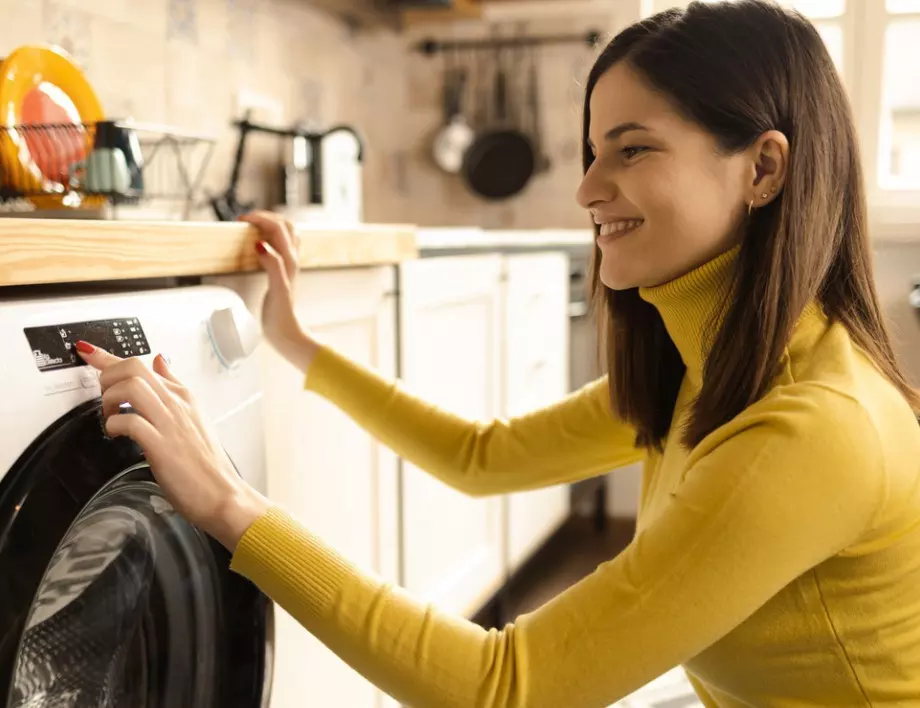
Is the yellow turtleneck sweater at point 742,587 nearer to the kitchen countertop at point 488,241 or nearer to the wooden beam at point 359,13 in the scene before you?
the kitchen countertop at point 488,241

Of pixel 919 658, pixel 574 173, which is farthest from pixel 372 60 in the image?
pixel 919 658

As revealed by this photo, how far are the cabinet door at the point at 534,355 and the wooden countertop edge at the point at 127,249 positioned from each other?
1.07 metres

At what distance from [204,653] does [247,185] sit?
158 centimetres

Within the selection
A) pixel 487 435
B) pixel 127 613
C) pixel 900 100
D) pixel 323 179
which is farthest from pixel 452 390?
pixel 900 100

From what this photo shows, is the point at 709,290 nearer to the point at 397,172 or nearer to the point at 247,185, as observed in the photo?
the point at 247,185

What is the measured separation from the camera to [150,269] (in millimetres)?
878

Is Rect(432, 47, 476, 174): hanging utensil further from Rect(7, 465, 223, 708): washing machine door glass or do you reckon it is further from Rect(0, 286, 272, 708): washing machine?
Rect(7, 465, 223, 708): washing machine door glass

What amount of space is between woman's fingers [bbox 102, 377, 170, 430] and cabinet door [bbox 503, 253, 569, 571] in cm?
148

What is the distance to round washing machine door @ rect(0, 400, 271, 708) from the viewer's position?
660mm

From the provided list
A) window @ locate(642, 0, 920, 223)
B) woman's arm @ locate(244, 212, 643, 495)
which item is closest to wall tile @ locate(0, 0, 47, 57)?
woman's arm @ locate(244, 212, 643, 495)

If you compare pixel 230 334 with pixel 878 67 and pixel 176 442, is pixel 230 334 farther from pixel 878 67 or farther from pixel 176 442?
pixel 878 67

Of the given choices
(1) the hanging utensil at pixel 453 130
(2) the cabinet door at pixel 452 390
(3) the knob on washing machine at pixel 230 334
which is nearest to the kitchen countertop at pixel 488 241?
(2) the cabinet door at pixel 452 390

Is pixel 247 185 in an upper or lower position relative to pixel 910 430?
upper

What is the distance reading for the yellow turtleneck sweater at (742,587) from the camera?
0.80 meters
